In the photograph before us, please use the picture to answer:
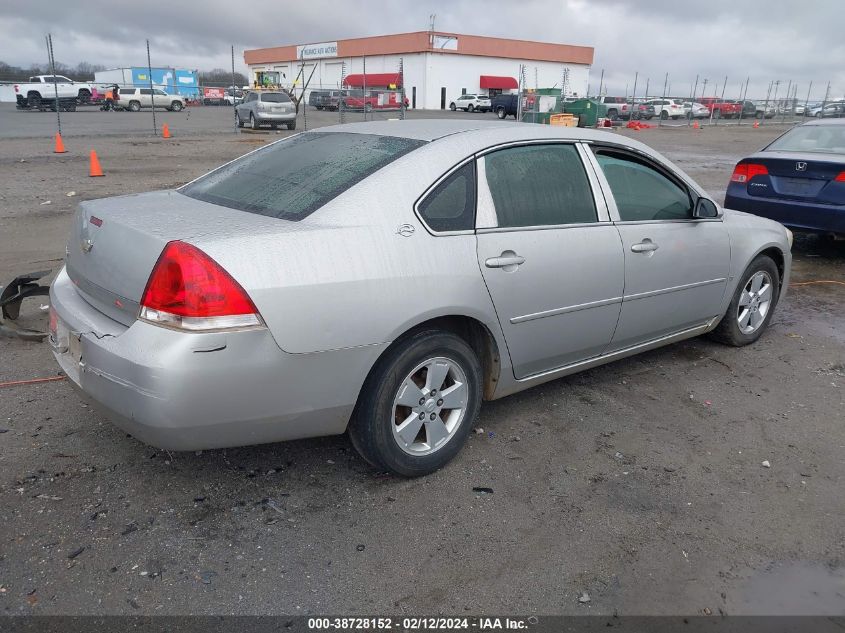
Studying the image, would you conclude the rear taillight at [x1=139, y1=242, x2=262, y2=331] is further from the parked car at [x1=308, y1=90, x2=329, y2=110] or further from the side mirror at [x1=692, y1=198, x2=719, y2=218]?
the parked car at [x1=308, y1=90, x2=329, y2=110]

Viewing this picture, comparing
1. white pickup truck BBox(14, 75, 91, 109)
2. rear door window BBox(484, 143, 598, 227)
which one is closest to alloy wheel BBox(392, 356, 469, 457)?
rear door window BBox(484, 143, 598, 227)

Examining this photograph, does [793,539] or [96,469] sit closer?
[793,539]

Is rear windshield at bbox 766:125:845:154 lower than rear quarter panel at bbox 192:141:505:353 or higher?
higher

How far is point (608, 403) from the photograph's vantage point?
4.16 meters

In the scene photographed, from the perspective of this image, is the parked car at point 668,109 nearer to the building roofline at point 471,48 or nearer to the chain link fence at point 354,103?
the chain link fence at point 354,103

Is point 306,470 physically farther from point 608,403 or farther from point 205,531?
point 608,403

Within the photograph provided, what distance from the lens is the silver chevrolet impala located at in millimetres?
2615

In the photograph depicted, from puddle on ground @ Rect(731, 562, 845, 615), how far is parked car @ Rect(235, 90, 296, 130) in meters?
27.0

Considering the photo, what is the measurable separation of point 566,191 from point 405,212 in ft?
3.65

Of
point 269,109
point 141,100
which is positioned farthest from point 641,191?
point 141,100

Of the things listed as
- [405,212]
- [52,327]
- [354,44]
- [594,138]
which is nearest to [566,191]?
[594,138]

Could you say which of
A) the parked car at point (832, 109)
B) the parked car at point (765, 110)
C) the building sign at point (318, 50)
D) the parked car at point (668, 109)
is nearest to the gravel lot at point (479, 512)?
the parked car at point (832, 109)

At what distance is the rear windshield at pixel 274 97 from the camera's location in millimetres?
27311

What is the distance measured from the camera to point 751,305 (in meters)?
5.12
